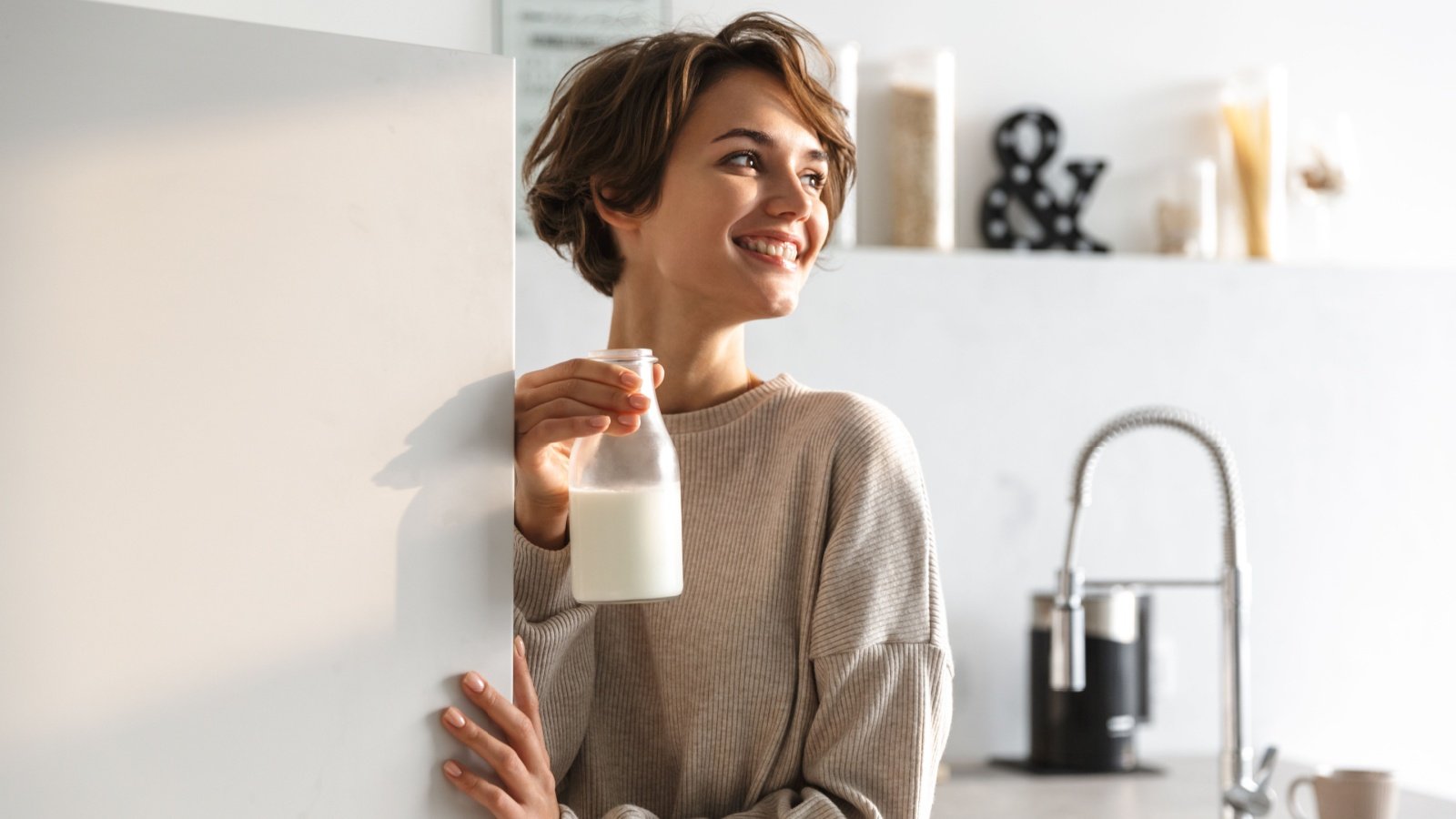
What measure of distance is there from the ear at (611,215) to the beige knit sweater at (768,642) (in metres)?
0.16

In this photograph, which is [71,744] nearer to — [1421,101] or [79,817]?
[79,817]

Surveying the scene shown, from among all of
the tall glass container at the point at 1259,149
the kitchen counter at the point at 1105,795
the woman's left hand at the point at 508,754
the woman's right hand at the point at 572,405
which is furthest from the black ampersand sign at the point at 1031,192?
the woman's left hand at the point at 508,754

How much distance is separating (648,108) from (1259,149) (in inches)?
60.6

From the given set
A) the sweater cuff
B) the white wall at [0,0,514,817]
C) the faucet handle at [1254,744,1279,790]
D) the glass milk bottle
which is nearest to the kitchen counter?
the faucet handle at [1254,744,1279,790]

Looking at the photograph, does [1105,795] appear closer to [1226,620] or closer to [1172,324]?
[1226,620]

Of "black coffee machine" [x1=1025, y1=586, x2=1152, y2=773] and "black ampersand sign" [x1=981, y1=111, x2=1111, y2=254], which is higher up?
"black ampersand sign" [x1=981, y1=111, x2=1111, y2=254]

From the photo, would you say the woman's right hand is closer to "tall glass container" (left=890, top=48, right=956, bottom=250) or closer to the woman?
the woman

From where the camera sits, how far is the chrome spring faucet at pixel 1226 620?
1691 mm

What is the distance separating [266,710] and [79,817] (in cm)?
10

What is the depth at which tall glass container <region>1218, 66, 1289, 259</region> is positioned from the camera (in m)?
2.33

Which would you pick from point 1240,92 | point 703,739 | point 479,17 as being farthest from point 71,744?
point 1240,92

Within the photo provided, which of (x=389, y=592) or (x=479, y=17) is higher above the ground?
(x=479, y=17)

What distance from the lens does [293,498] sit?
2.47ft

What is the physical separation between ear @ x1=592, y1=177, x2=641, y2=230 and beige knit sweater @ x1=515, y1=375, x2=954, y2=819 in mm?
156
